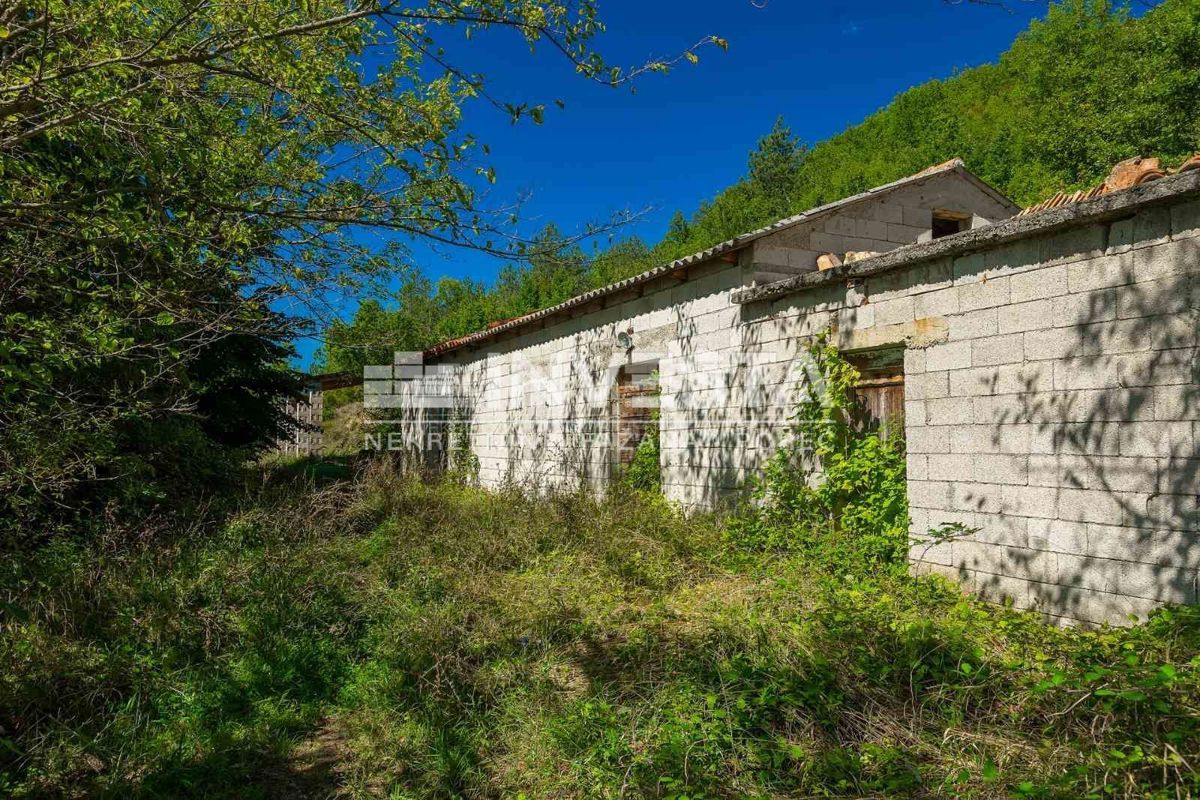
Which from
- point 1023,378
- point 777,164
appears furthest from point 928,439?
point 777,164

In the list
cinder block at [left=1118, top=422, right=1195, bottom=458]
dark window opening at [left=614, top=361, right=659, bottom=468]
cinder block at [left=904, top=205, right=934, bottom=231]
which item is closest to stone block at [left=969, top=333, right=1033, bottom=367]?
cinder block at [left=1118, top=422, right=1195, bottom=458]

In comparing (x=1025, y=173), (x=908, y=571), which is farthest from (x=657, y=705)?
(x=1025, y=173)

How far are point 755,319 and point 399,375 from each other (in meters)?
12.3

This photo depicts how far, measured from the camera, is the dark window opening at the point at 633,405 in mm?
8633

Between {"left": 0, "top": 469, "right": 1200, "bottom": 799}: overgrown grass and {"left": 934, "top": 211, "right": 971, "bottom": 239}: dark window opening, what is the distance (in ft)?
18.7

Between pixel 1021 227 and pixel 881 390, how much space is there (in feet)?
5.71

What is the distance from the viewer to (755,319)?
666cm

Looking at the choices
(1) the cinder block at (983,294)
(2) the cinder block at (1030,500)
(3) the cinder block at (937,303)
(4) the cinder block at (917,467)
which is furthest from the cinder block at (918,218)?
(2) the cinder block at (1030,500)

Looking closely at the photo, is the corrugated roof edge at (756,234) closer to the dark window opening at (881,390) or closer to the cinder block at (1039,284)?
the dark window opening at (881,390)

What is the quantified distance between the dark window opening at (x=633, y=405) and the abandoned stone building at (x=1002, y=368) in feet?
1.84

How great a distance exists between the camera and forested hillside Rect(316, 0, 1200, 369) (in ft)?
60.2

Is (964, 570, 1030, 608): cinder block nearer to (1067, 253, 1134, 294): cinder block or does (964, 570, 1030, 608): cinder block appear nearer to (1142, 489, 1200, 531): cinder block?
(1142, 489, 1200, 531): cinder block

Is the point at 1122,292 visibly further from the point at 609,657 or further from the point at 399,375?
the point at 399,375

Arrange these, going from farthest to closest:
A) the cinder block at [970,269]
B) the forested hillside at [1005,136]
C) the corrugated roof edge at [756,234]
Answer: the forested hillside at [1005,136], the corrugated roof edge at [756,234], the cinder block at [970,269]
